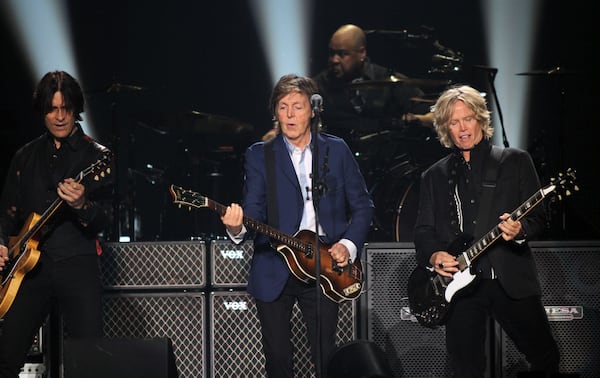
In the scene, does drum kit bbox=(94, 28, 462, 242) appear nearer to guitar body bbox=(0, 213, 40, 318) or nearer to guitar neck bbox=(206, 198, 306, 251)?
guitar body bbox=(0, 213, 40, 318)

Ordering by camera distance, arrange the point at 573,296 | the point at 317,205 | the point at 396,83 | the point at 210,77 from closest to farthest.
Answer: the point at 317,205
the point at 573,296
the point at 396,83
the point at 210,77

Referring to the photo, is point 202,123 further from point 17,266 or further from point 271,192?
point 17,266

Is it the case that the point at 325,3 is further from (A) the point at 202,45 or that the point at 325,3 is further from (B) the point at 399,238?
(B) the point at 399,238

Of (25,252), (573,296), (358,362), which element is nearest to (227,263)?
(25,252)

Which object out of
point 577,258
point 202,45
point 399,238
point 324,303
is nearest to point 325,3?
point 202,45

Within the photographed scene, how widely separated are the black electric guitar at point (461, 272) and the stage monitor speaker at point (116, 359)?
1611 millimetres

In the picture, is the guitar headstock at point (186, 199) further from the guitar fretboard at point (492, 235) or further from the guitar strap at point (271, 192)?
the guitar fretboard at point (492, 235)

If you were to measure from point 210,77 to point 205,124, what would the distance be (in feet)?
5.11

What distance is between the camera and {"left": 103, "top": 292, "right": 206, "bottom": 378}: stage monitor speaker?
6098mm

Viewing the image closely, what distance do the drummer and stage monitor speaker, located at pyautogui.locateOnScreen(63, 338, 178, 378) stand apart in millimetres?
4022

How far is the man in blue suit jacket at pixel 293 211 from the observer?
499cm

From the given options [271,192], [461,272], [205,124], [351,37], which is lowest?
[461,272]

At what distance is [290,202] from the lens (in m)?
5.09

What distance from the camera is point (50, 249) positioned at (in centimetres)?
514
